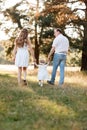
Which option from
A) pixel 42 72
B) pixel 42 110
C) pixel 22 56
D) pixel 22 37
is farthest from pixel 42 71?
pixel 42 110

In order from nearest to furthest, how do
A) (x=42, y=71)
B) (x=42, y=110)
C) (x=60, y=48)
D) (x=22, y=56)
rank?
(x=42, y=110)
(x=22, y=56)
(x=42, y=71)
(x=60, y=48)

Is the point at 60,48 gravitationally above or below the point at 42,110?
above

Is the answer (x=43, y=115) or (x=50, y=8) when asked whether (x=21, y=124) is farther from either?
(x=50, y=8)

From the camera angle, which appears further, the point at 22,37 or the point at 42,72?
the point at 42,72

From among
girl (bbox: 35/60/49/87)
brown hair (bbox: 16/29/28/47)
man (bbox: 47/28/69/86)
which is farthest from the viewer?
man (bbox: 47/28/69/86)

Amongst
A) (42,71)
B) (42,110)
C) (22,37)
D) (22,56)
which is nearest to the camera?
(42,110)

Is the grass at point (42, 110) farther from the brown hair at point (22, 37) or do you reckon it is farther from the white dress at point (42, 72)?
the white dress at point (42, 72)

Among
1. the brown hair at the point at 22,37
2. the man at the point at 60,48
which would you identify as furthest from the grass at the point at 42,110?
the man at the point at 60,48

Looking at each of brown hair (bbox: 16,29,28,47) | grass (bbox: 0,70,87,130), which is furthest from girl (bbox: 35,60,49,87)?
grass (bbox: 0,70,87,130)

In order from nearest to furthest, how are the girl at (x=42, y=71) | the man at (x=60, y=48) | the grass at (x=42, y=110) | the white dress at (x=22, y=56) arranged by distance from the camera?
the grass at (x=42, y=110)
the white dress at (x=22, y=56)
the girl at (x=42, y=71)
the man at (x=60, y=48)

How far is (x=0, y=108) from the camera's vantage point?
10.5 metres

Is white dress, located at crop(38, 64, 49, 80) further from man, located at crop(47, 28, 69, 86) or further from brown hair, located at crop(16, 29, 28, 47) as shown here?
brown hair, located at crop(16, 29, 28, 47)

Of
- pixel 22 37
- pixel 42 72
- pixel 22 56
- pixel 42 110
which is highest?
pixel 22 37

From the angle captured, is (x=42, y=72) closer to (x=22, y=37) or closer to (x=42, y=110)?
(x=22, y=37)
